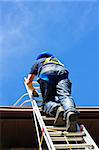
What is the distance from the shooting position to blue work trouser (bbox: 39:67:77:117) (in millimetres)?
5668

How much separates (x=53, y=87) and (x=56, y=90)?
8 cm

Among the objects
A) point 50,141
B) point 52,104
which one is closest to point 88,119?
point 52,104

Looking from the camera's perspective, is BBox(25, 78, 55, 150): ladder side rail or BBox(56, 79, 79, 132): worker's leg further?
BBox(56, 79, 79, 132): worker's leg

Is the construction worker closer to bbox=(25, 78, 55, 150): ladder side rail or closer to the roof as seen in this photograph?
bbox=(25, 78, 55, 150): ladder side rail

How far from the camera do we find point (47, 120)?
5867 mm

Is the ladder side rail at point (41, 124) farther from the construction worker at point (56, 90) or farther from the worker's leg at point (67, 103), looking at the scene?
the worker's leg at point (67, 103)

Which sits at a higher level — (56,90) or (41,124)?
(56,90)

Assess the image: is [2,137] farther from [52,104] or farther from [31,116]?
[52,104]

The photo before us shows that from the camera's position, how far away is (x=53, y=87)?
587 cm

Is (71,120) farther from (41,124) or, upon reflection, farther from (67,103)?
(41,124)

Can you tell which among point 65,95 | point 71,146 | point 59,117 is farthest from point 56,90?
point 71,146

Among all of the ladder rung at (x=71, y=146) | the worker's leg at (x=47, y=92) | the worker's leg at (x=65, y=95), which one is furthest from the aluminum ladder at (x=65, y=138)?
the worker's leg at (x=65, y=95)

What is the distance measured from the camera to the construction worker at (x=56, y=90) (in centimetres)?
532

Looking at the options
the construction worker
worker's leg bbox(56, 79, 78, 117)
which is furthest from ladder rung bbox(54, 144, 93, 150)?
worker's leg bbox(56, 79, 78, 117)
